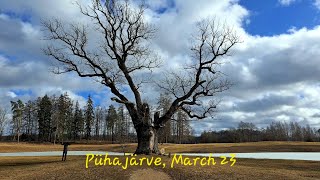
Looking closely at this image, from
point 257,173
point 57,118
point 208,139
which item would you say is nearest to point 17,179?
point 257,173

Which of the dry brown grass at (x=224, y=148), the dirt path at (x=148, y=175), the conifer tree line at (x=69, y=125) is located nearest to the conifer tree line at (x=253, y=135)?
the conifer tree line at (x=69, y=125)

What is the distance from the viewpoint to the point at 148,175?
17.0 m

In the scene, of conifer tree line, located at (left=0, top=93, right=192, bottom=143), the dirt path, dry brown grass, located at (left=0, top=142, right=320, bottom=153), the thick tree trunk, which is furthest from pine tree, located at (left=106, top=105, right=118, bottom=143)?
the dirt path

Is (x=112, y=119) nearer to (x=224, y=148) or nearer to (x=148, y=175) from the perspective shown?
(x=224, y=148)

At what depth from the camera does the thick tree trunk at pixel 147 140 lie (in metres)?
24.1

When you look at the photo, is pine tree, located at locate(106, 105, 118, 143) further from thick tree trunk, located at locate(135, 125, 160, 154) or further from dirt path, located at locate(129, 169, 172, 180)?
dirt path, located at locate(129, 169, 172, 180)

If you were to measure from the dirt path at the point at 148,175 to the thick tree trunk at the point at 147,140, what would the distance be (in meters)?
6.01

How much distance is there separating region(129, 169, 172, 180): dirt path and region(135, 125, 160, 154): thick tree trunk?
19.7 ft

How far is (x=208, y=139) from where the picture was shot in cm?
11531

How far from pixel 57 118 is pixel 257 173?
265 ft

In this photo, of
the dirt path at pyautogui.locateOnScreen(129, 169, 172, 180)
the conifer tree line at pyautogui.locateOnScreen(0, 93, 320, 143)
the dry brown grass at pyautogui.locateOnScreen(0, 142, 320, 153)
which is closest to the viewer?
the dirt path at pyautogui.locateOnScreen(129, 169, 172, 180)

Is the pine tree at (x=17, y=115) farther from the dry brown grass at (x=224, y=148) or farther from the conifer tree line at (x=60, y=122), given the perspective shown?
the dry brown grass at (x=224, y=148)

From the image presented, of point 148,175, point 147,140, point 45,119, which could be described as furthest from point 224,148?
point 45,119

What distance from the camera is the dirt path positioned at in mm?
16587
